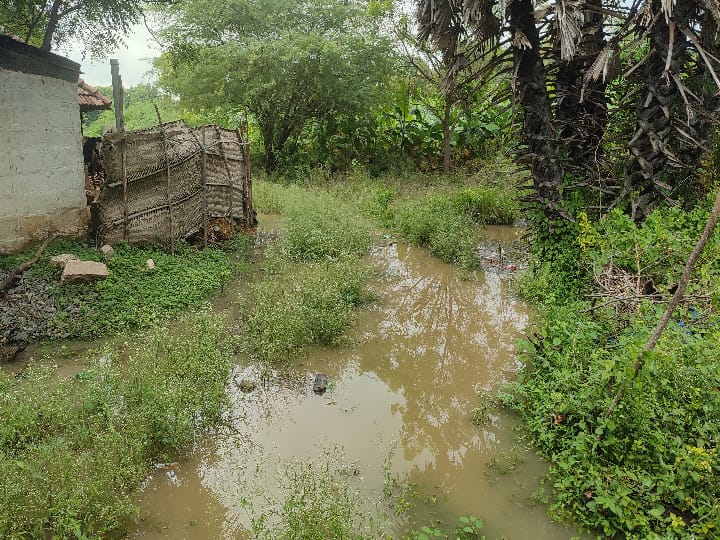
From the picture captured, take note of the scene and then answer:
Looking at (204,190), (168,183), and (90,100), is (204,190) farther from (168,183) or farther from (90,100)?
(90,100)

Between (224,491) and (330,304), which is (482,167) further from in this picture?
(224,491)

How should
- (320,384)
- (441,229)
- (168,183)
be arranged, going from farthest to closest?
(441,229) < (168,183) < (320,384)

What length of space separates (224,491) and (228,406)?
1.08m

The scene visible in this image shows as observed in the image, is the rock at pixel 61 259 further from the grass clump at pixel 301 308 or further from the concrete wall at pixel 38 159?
the grass clump at pixel 301 308

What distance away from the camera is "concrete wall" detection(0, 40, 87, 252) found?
6.95 metres

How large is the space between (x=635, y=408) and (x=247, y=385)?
11.7 feet

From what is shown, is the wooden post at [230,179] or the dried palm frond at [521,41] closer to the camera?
the dried palm frond at [521,41]

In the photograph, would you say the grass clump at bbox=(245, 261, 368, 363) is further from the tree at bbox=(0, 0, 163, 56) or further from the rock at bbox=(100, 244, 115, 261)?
the tree at bbox=(0, 0, 163, 56)

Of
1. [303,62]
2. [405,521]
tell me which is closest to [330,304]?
[405,521]

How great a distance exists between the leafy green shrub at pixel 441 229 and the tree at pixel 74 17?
623cm

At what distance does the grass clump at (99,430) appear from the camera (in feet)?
10.9

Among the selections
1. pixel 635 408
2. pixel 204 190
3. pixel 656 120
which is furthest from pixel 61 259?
pixel 656 120

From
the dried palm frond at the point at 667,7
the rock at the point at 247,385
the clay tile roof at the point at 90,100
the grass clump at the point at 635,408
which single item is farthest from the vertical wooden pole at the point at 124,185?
the dried palm frond at the point at 667,7

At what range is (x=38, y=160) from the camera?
729cm
